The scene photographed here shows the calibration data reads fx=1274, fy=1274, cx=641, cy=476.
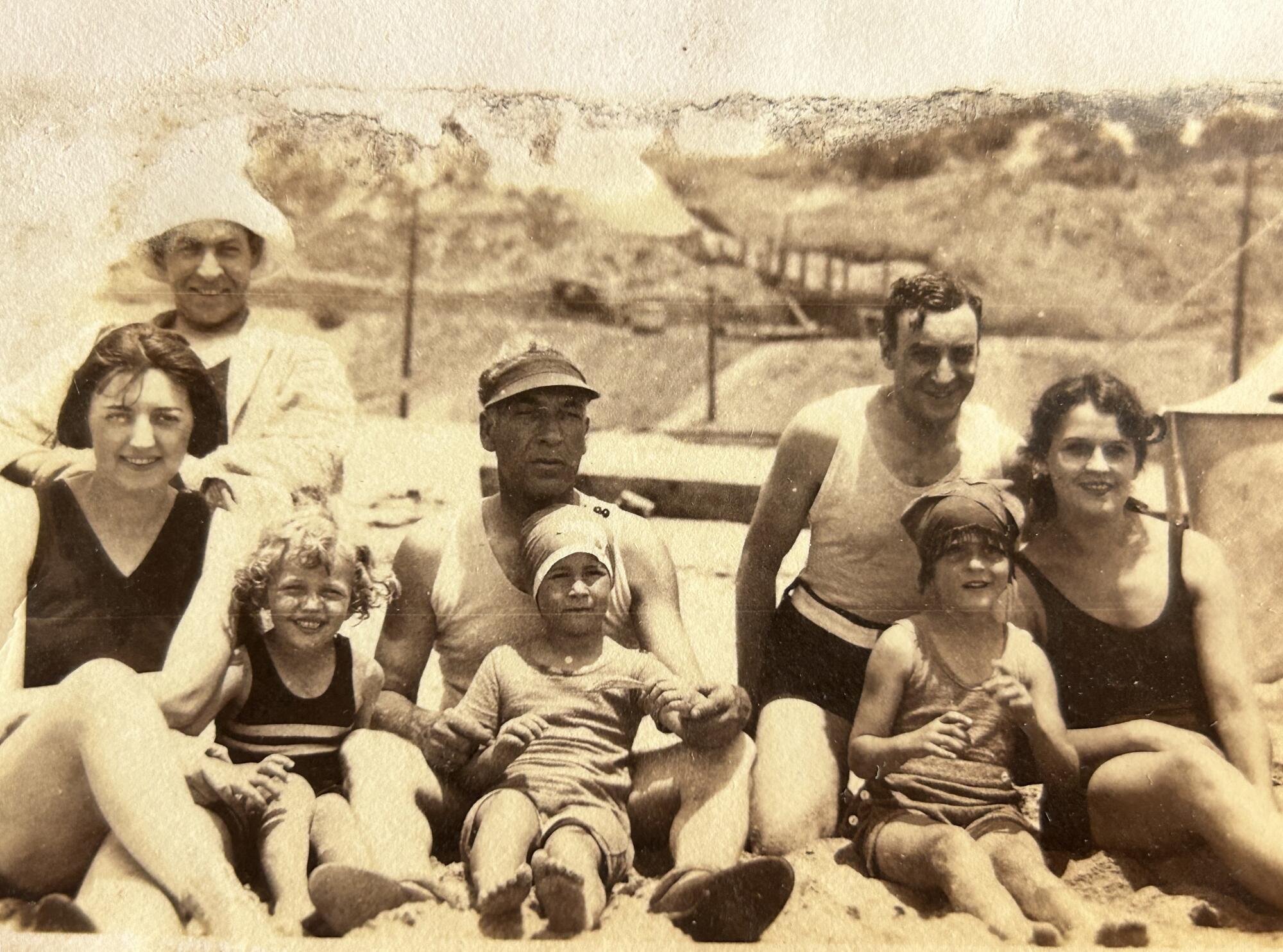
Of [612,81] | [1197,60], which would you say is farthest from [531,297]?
[1197,60]

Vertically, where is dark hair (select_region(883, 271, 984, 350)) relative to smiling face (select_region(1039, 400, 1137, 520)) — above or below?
above

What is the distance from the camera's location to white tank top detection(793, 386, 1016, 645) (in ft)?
11.9

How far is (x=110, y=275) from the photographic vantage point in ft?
12.8

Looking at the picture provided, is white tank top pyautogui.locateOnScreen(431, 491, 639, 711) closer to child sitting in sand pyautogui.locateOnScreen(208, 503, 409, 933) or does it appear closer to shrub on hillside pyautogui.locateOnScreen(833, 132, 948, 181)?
child sitting in sand pyautogui.locateOnScreen(208, 503, 409, 933)

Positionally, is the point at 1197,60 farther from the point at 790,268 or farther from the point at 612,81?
the point at 612,81

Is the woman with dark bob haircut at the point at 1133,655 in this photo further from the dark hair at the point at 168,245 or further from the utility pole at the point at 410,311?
the dark hair at the point at 168,245

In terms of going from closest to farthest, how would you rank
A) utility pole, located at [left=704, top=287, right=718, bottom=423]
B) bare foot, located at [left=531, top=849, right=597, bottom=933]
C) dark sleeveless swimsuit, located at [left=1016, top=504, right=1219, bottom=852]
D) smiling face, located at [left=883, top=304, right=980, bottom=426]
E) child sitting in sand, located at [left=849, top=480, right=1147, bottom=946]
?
bare foot, located at [left=531, top=849, right=597, bottom=933] → child sitting in sand, located at [left=849, top=480, right=1147, bottom=946] → dark sleeveless swimsuit, located at [left=1016, top=504, right=1219, bottom=852] → smiling face, located at [left=883, top=304, right=980, bottom=426] → utility pole, located at [left=704, top=287, right=718, bottom=423]

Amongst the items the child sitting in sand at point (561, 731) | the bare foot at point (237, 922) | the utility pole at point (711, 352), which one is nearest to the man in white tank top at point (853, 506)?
the utility pole at point (711, 352)

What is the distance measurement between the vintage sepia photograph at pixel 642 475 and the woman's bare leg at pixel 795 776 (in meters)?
0.01

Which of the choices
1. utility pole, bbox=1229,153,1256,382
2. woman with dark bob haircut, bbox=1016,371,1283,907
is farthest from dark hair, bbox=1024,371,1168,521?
utility pole, bbox=1229,153,1256,382

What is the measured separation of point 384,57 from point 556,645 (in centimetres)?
192

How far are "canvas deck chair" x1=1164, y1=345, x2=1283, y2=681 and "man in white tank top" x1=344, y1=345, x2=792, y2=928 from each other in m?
1.46

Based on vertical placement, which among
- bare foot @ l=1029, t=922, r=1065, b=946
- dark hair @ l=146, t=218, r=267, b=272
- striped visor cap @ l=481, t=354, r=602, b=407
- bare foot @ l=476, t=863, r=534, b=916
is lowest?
bare foot @ l=1029, t=922, r=1065, b=946

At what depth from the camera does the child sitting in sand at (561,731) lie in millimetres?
3320
